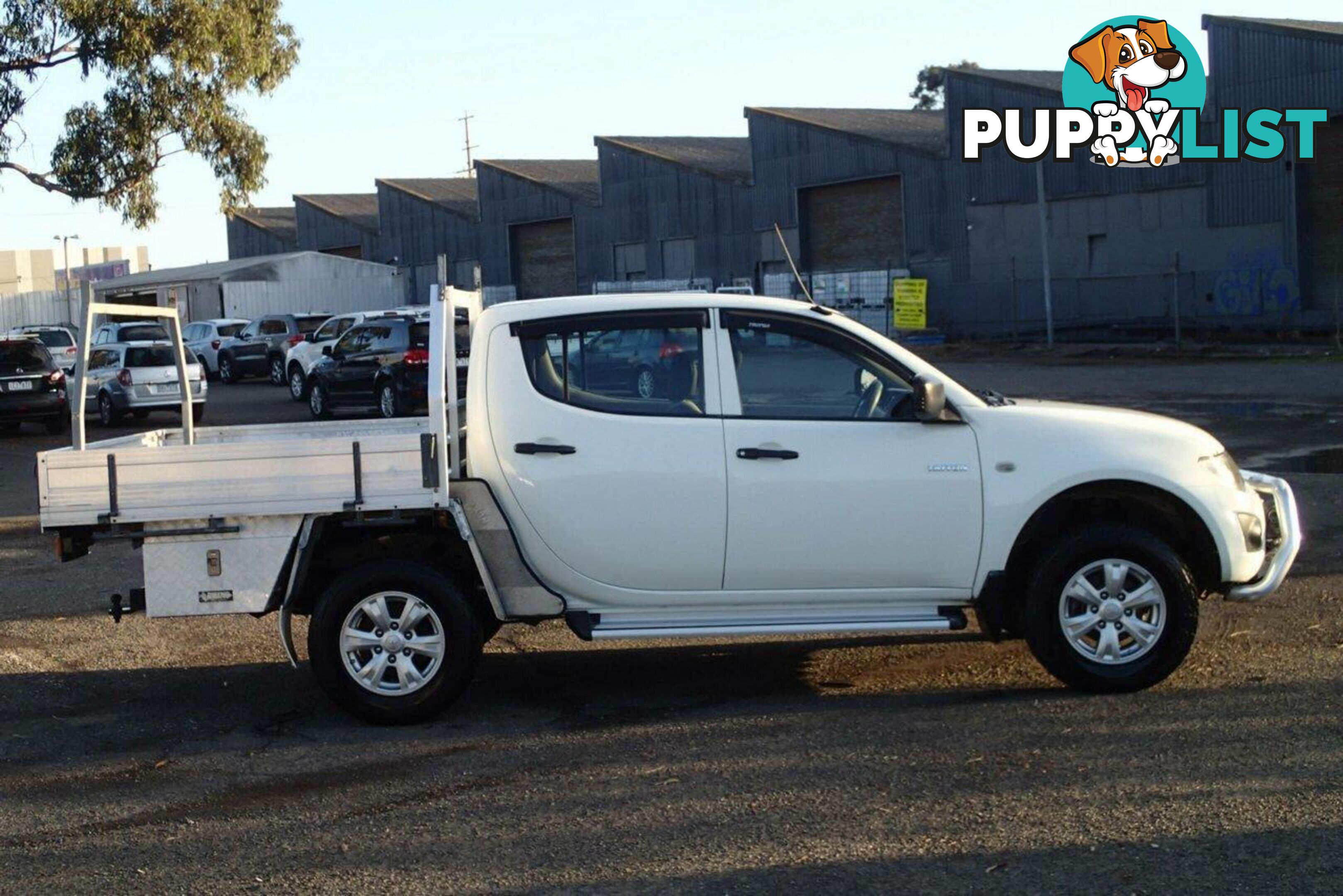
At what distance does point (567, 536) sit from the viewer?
705 cm

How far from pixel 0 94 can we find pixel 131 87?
6.25 ft

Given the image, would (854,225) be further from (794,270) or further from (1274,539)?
(1274,539)

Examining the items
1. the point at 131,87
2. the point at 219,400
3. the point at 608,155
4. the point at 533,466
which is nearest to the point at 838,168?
the point at 608,155

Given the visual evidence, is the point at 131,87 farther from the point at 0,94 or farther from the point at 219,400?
the point at 219,400

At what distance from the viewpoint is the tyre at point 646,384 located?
7133mm

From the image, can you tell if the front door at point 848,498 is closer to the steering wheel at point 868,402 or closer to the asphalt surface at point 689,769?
the steering wheel at point 868,402

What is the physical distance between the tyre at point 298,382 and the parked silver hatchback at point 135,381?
17.1 feet

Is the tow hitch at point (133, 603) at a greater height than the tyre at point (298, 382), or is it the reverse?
the tyre at point (298, 382)

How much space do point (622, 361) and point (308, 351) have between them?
26.2m

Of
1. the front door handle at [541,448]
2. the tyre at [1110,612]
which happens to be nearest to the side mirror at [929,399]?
the tyre at [1110,612]

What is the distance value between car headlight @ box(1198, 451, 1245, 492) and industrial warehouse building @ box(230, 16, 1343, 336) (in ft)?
99.5

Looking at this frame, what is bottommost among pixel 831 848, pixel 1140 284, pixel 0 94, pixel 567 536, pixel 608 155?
pixel 831 848

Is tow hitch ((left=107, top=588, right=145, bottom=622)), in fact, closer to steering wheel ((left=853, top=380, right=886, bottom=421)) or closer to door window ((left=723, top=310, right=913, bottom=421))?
door window ((left=723, top=310, right=913, bottom=421))

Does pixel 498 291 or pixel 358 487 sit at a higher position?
pixel 498 291
